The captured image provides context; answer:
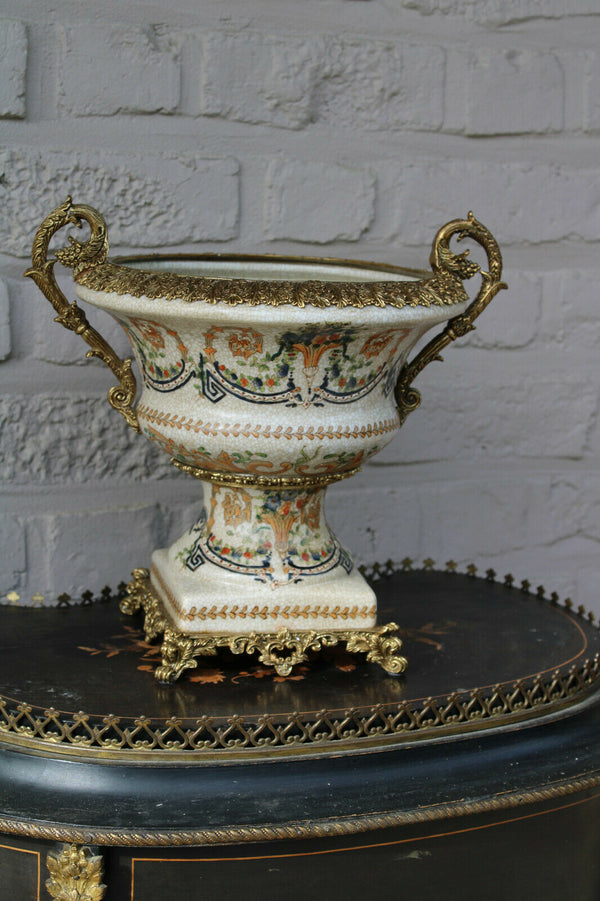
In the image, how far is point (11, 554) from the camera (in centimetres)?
Result: 139

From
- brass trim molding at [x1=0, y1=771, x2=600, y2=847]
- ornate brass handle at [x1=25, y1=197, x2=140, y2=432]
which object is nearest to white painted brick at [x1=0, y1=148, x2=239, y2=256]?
ornate brass handle at [x1=25, y1=197, x2=140, y2=432]

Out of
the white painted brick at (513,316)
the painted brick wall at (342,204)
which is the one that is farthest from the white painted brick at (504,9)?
the white painted brick at (513,316)

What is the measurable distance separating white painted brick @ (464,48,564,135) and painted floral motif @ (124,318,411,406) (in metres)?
0.64

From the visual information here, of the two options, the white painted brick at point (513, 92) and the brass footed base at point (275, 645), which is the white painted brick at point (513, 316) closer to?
the white painted brick at point (513, 92)

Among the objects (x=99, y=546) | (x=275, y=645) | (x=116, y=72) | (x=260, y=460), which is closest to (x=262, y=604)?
(x=275, y=645)

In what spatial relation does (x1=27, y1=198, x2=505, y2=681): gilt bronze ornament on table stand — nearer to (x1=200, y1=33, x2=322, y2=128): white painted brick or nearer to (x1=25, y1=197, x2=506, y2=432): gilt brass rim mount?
(x1=25, y1=197, x2=506, y2=432): gilt brass rim mount

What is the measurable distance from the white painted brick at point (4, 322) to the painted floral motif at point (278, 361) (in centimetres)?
39

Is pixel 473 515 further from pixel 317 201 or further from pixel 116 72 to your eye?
pixel 116 72

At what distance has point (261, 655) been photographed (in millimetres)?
1009

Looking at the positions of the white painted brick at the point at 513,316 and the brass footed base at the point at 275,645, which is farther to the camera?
the white painted brick at the point at 513,316

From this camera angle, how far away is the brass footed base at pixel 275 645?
0.99m

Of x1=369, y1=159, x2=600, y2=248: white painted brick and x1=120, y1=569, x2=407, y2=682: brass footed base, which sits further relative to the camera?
x1=369, y1=159, x2=600, y2=248: white painted brick

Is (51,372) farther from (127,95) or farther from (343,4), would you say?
(343,4)

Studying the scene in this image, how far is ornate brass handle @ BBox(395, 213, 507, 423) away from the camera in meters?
1.01
